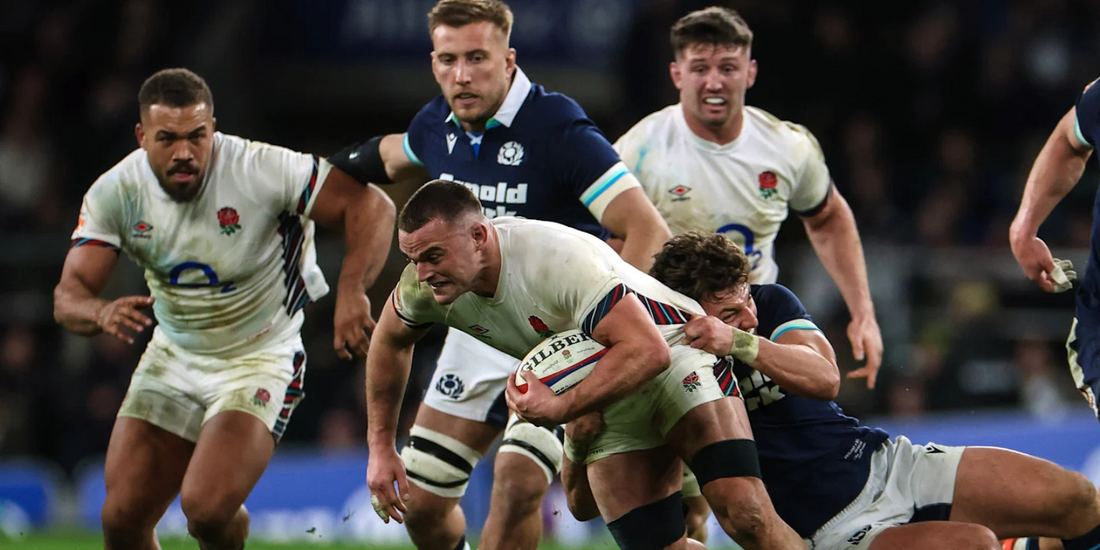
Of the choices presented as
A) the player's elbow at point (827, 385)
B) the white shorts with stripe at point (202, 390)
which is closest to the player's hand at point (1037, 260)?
the player's elbow at point (827, 385)

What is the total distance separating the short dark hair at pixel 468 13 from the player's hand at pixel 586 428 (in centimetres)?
190

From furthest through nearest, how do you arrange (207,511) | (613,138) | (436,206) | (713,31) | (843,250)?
1. (613,138)
2. (843,250)
3. (713,31)
4. (207,511)
5. (436,206)

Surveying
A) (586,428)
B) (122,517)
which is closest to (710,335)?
(586,428)

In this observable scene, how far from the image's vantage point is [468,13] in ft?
20.5

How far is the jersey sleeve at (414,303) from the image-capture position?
5.39 m

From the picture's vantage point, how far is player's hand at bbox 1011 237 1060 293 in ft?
20.0

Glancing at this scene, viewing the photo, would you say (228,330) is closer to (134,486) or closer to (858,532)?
(134,486)

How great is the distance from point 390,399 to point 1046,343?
778 centimetres

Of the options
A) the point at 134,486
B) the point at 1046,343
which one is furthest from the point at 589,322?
the point at 1046,343

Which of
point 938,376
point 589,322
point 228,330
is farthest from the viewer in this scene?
point 938,376

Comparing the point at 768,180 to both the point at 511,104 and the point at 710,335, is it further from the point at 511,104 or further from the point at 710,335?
the point at 710,335

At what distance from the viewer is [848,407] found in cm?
1157

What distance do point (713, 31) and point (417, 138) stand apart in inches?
59.8

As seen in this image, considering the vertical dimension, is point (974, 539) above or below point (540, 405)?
below
